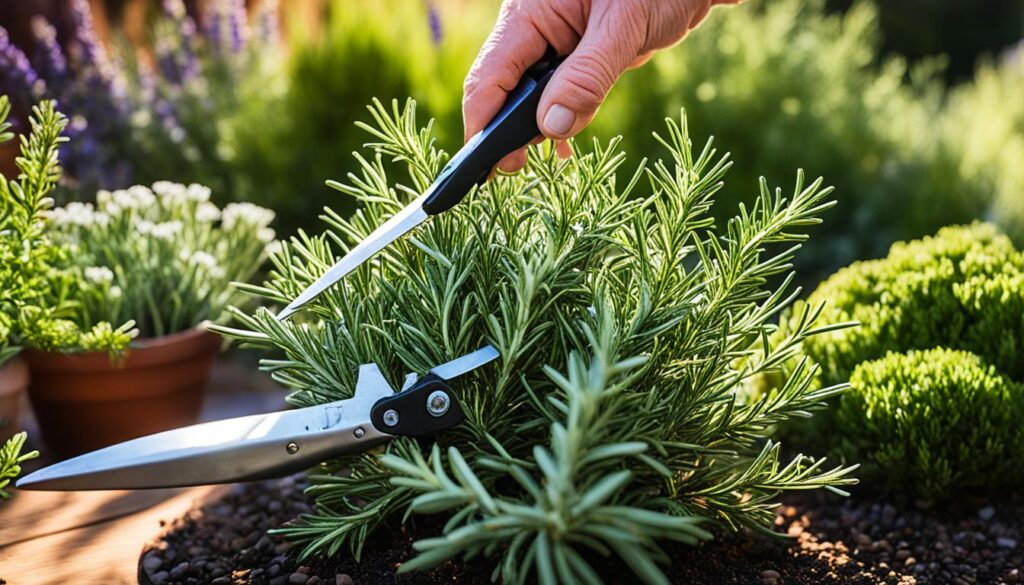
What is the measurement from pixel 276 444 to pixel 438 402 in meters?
0.25

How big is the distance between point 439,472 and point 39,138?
3.30 ft

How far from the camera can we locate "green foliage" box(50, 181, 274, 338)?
2346 millimetres

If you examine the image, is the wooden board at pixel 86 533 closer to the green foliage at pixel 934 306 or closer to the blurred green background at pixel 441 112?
the green foliage at pixel 934 306

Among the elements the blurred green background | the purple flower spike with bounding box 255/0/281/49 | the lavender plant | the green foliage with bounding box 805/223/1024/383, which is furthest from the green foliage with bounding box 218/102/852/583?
the purple flower spike with bounding box 255/0/281/49

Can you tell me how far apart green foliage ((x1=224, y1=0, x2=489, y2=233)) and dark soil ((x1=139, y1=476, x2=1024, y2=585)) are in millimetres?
2022

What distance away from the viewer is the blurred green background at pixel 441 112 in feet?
12.4

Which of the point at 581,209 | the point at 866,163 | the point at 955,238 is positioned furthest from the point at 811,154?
the point at 581,209

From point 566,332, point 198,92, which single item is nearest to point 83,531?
point 566,332

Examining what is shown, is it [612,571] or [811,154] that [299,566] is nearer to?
[612,571]

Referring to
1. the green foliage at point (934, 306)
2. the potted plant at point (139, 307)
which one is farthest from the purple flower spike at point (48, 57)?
the green foliage at point (934, 306)

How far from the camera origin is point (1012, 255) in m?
2.25

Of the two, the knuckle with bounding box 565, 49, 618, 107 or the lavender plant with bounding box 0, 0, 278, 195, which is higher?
the lavender plant with bounding box 0, 0, 278, 195

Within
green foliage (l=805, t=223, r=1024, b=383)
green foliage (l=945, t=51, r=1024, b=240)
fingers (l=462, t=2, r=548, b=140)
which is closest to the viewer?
fingers (l=462, t=2, r=548, b=140)

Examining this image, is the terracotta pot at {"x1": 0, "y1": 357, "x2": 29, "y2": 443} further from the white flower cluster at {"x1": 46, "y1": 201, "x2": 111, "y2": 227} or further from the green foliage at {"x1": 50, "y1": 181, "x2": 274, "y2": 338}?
the white flower cluster at {"x1": 46, "y1": 201, "x2": 111, "y2": 227}
